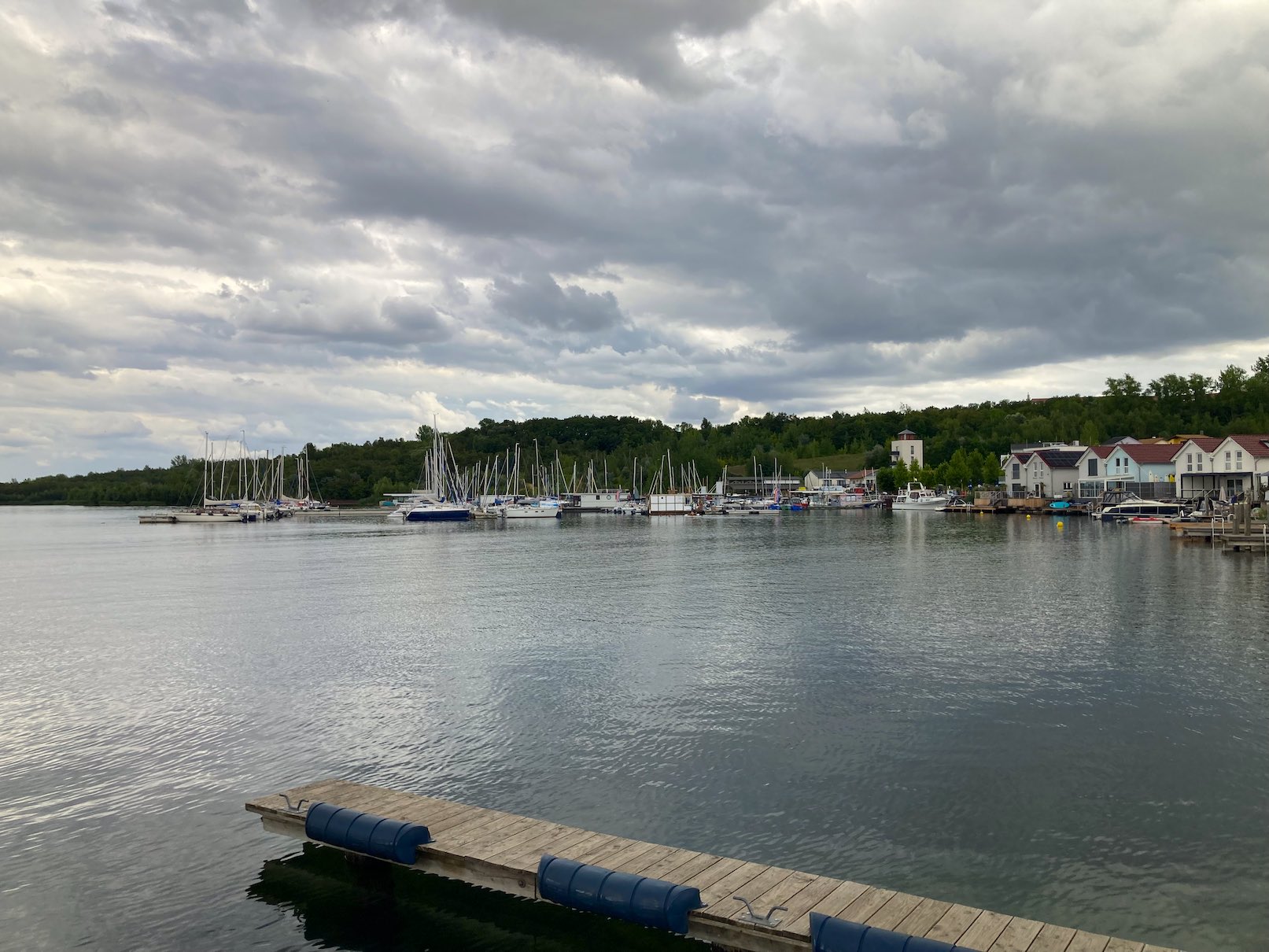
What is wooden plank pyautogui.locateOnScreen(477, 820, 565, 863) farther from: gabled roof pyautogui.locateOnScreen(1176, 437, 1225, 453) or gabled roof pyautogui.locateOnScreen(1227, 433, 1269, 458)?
gabled roof pyautogui.locateOnScreen(1176, 437, 1225, 453)

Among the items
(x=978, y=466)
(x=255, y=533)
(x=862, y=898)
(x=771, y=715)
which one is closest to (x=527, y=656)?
(x=771, y=715)

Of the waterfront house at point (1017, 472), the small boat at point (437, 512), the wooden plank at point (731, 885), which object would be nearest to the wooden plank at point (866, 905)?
the wooden plank at point (731, 885)

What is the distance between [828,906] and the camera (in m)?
10.8

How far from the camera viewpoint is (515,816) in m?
14.0

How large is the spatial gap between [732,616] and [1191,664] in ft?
55.1

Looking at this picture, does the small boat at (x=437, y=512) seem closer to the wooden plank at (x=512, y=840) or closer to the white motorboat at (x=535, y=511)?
the white motorboat at (x=535, y=511)

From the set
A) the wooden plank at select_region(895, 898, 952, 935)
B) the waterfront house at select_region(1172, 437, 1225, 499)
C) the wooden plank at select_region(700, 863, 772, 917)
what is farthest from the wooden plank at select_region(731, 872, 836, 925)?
the waterfront house at select_region(1172, 437, 1225, 499)

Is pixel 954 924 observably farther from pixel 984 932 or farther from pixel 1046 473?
pixel 1046 473

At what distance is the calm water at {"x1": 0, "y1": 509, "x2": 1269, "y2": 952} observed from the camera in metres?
12.8

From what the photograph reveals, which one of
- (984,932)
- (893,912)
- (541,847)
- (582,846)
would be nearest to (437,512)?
(541,847)

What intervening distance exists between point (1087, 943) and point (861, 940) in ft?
8.63

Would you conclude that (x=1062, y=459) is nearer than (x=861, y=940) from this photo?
No

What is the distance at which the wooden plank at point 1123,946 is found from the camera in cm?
970

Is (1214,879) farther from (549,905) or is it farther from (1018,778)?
(549,905)
